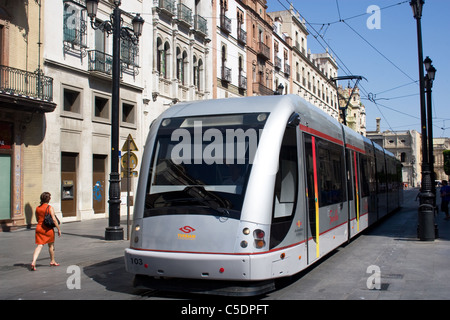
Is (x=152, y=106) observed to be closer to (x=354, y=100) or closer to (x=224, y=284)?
(x=224, y=284)

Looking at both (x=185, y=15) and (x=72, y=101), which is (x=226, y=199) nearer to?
(x=72, y=101)

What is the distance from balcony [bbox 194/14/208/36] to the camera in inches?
1179

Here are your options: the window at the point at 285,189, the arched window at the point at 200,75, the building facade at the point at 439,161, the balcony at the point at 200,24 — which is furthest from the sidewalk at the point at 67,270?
the building facade at the point at 439,161

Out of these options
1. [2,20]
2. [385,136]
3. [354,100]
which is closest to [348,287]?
[2,20]

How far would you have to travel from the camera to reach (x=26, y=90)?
57.9ft

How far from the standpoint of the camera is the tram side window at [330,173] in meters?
9.06

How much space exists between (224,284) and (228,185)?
1313mm

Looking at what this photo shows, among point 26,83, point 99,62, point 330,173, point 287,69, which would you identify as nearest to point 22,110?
point 26,83

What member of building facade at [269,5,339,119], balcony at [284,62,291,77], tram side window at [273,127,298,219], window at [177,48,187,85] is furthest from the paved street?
building facade at [269,5,339,119]

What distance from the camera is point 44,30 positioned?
18844 mm

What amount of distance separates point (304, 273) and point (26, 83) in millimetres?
13339

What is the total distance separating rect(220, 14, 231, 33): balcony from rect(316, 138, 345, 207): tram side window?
24180 millimetres

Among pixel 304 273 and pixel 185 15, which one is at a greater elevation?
pixel 185 15

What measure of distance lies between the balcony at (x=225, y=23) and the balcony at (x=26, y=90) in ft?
57.3
